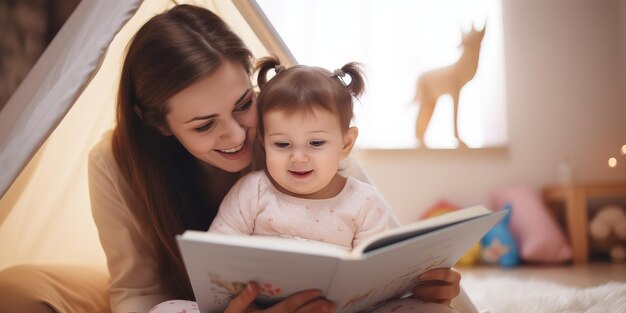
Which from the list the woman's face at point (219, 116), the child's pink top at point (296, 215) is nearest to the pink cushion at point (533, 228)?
the child's pink top at point (296, 215)

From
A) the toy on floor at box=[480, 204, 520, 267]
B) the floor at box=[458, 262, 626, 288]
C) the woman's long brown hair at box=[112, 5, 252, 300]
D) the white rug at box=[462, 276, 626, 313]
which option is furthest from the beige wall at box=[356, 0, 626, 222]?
the woman's long brown hair at box=[112, 5, 252, 300]

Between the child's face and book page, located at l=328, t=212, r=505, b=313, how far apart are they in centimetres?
24

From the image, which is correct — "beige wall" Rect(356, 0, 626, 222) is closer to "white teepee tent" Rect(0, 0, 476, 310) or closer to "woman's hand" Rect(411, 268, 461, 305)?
"white teepee tent" Rect(0, 0, 476, 310)

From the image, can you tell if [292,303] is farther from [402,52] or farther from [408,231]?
[402,52]

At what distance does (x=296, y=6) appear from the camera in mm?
2955

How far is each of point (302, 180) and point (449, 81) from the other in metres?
2.10

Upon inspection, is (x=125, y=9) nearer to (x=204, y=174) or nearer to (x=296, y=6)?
(x=204, y=174)

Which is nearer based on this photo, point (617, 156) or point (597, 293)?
point (597, 293)

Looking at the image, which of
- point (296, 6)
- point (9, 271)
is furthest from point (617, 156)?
point (9, 271)

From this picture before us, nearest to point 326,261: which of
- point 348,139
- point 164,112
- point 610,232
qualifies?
point 348,139

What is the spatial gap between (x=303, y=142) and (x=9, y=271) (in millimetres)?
676

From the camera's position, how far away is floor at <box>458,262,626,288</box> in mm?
2094

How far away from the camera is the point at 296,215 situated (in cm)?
100

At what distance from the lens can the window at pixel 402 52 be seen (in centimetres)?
296
